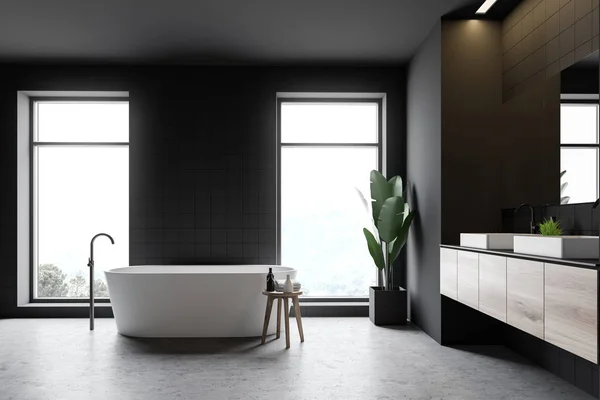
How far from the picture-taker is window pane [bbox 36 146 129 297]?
5.87m

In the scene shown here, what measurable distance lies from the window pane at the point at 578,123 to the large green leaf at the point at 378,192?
199 centimetres

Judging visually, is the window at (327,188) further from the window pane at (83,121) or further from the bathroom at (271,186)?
the window pane at (83,121)

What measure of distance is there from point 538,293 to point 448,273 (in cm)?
145

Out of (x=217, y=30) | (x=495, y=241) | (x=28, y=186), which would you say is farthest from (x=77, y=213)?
(x=495, y=241)

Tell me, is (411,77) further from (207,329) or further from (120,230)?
(120,230)

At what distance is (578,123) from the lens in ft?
10.7

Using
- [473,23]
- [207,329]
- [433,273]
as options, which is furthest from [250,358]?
[473,23]

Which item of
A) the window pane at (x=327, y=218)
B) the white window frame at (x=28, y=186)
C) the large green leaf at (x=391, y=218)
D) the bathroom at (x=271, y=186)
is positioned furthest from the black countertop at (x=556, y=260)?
the white window frame at (x=28, y=186)

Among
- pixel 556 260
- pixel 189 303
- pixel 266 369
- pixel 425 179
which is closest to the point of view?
pixel 556 260

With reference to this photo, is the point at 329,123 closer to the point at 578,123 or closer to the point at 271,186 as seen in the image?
the point at 271,186

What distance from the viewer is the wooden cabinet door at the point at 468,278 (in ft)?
11.4

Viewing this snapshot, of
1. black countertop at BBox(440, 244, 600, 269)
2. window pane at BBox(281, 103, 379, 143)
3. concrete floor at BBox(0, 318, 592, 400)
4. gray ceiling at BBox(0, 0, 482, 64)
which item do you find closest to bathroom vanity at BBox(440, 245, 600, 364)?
black countertop at BBox(440, 244, 600, 269)

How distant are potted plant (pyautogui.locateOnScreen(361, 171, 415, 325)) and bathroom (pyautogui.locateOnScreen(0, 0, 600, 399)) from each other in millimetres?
54

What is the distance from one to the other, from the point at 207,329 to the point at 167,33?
2703mm
